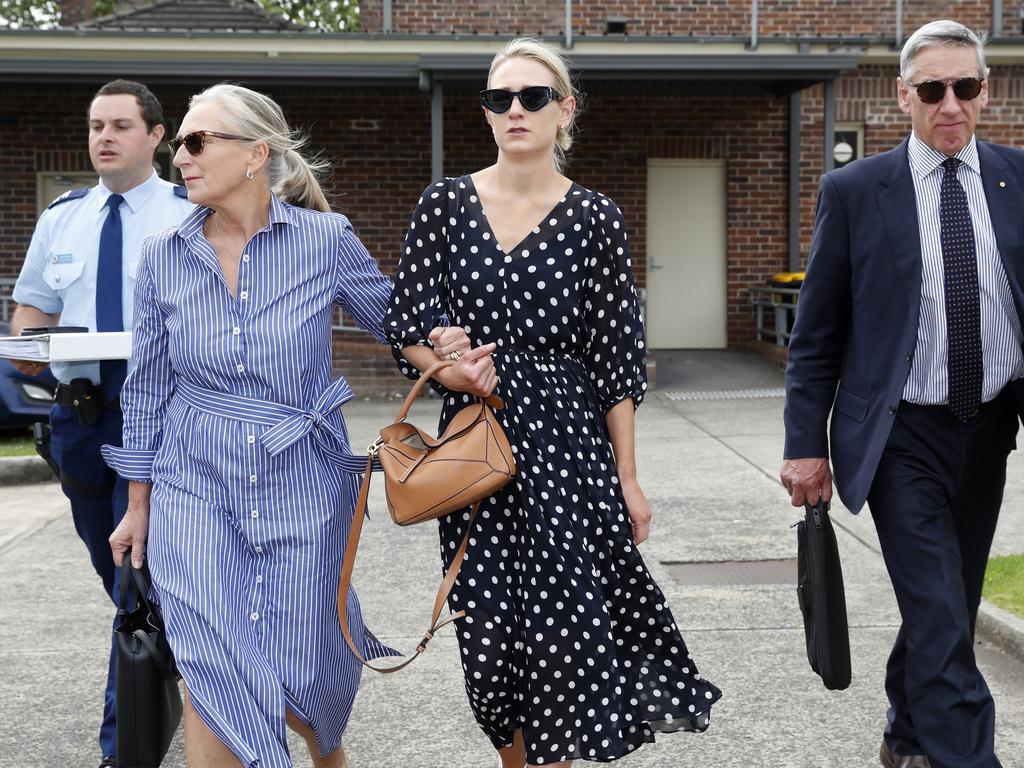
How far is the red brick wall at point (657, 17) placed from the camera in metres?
16.9

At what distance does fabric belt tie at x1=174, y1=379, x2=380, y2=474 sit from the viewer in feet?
10.9

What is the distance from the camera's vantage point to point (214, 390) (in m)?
3.38

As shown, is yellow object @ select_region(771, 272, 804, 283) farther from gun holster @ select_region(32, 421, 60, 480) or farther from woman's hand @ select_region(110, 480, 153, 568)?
woman's hand @ select_region(110, 480, 153, 568)

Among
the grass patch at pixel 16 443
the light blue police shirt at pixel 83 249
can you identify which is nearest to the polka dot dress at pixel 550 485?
the light blue police shirt at pixel 83 249

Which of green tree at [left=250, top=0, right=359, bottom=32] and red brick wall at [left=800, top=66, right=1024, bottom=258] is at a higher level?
green tree at [left=250, top=0, right=359, bottom=32]

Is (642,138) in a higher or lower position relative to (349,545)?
higher

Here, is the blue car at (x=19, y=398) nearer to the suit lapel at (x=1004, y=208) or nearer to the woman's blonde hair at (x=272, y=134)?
the woman's blonde hair at (x=272, y=134)

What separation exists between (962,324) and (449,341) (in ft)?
4.36

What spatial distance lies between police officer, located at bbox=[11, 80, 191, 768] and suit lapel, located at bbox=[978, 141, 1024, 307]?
7.83 feet

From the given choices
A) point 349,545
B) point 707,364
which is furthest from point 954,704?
point 707,364

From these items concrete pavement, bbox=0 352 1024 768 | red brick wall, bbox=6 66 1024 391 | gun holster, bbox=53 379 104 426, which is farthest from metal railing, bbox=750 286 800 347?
gun holster, bbox=53 379 104 426

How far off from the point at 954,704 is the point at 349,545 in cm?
153

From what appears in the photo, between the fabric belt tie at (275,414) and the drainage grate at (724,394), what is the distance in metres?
10.4

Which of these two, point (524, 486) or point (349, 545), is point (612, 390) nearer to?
point (524, 486)
